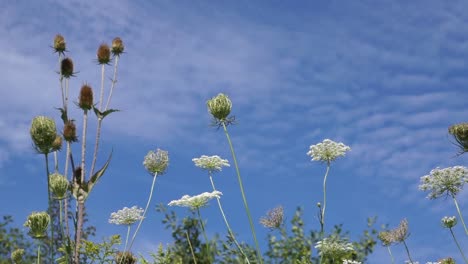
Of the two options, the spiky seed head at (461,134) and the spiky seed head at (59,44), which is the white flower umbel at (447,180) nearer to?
the spiky seed head at (461,134)

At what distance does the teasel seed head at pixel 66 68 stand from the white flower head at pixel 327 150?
4453mm

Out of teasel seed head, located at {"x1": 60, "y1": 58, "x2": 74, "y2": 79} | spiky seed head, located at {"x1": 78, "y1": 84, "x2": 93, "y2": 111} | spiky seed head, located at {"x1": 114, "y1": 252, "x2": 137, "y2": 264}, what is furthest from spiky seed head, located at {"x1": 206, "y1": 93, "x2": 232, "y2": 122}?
teasel seed head, located at {"x1": 60, "y1": 58, "x2": 74, "y2": 79}

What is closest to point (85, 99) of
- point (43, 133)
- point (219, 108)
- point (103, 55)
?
point (103, 55)

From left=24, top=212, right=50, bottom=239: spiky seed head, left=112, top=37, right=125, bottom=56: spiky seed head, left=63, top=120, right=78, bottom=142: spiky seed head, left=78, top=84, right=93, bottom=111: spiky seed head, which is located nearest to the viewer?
left=24, top=212, right=50, bottom=239: spiky seed head

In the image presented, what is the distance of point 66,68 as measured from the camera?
31.0 feet

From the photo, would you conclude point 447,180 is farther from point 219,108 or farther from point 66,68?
point 66,68

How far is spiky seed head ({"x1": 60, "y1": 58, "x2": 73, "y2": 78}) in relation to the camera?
9430mm

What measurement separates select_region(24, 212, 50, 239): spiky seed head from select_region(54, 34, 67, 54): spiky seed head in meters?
3.96

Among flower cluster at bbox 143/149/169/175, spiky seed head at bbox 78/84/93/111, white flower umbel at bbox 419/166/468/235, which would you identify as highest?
spiky seed head at bbox 78/84/93/111

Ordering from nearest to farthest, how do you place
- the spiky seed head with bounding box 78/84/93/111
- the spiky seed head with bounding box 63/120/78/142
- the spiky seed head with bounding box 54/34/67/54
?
the spiky seed head with bounding box 63/120/78/142, the spiky seed head with bounding box 78/84/93/111, the spiky seed head with bounding box 54/34/67/54

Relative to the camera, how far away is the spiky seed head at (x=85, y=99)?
880cm

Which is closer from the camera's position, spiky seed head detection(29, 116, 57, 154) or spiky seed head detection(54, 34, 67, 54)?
spiky seed head detection(29, 116, 57, 154)

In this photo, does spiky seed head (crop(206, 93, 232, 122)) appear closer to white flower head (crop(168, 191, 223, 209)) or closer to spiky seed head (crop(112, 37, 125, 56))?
white flower head (crop(168, 191, 223, 209))

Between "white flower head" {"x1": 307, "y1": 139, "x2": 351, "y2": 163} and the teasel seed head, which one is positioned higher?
the teasel seed head
